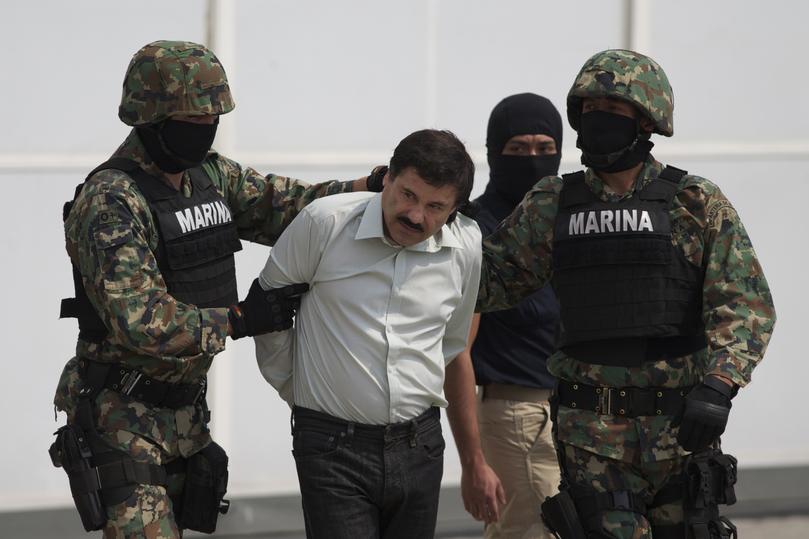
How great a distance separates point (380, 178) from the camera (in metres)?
4.91

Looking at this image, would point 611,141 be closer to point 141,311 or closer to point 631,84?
point 631,84

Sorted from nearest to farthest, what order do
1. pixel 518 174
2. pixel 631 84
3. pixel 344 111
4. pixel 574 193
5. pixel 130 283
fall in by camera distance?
pixel 130 283
pixel 631 84
pixel 574 193
pixel 518 174
pixel 344 111

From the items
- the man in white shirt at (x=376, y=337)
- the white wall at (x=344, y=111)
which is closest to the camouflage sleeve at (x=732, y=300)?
the man in white shirt at (x=376, y=337)

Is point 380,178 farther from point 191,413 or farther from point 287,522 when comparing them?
point 287,522

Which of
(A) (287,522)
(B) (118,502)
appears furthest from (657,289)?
(A) (287,522)

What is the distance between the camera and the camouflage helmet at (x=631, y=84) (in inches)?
182

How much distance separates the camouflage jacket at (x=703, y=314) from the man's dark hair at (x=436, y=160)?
0.55 meters

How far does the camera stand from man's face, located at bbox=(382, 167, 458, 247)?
14.1 feet

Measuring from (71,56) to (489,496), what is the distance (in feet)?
9.87

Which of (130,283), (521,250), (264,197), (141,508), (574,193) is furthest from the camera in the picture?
(264,197)

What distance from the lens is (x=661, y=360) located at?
466 cm

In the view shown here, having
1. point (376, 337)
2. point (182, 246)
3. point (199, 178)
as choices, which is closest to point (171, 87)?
point (199, 178)

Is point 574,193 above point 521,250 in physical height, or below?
above

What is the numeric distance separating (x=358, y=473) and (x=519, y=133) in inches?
75.8
